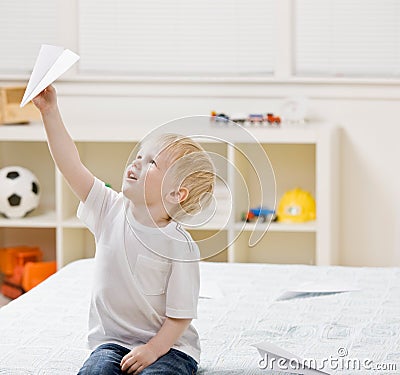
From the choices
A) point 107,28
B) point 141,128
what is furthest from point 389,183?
point 107,28

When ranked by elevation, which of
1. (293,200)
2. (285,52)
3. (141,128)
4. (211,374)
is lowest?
(211,374)

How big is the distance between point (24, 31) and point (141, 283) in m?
2.41

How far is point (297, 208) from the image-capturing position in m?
3.48

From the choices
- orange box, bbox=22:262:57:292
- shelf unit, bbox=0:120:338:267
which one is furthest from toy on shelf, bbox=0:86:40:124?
orange box, bbox=22:262:57:292

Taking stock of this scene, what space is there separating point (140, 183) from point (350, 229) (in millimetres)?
2125

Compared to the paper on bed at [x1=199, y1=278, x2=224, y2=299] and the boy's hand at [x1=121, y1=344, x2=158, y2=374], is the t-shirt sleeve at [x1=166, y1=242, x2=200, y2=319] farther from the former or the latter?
the paper on bed at [x1=199, y1=278, x2=224, y2=299]

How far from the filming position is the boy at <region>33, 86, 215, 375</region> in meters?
1.63

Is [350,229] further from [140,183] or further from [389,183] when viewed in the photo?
[140,183]

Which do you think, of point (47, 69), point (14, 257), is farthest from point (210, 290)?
point (14, 257)

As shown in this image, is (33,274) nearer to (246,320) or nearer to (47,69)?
(246,320)

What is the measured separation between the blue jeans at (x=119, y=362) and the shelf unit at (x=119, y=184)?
60.1 inches

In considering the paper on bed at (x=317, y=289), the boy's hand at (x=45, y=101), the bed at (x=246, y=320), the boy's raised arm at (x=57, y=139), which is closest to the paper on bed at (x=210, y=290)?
the bed at (x=246, y=320)

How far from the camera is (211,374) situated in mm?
1683

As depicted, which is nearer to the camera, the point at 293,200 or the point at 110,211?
the point at 110,211
